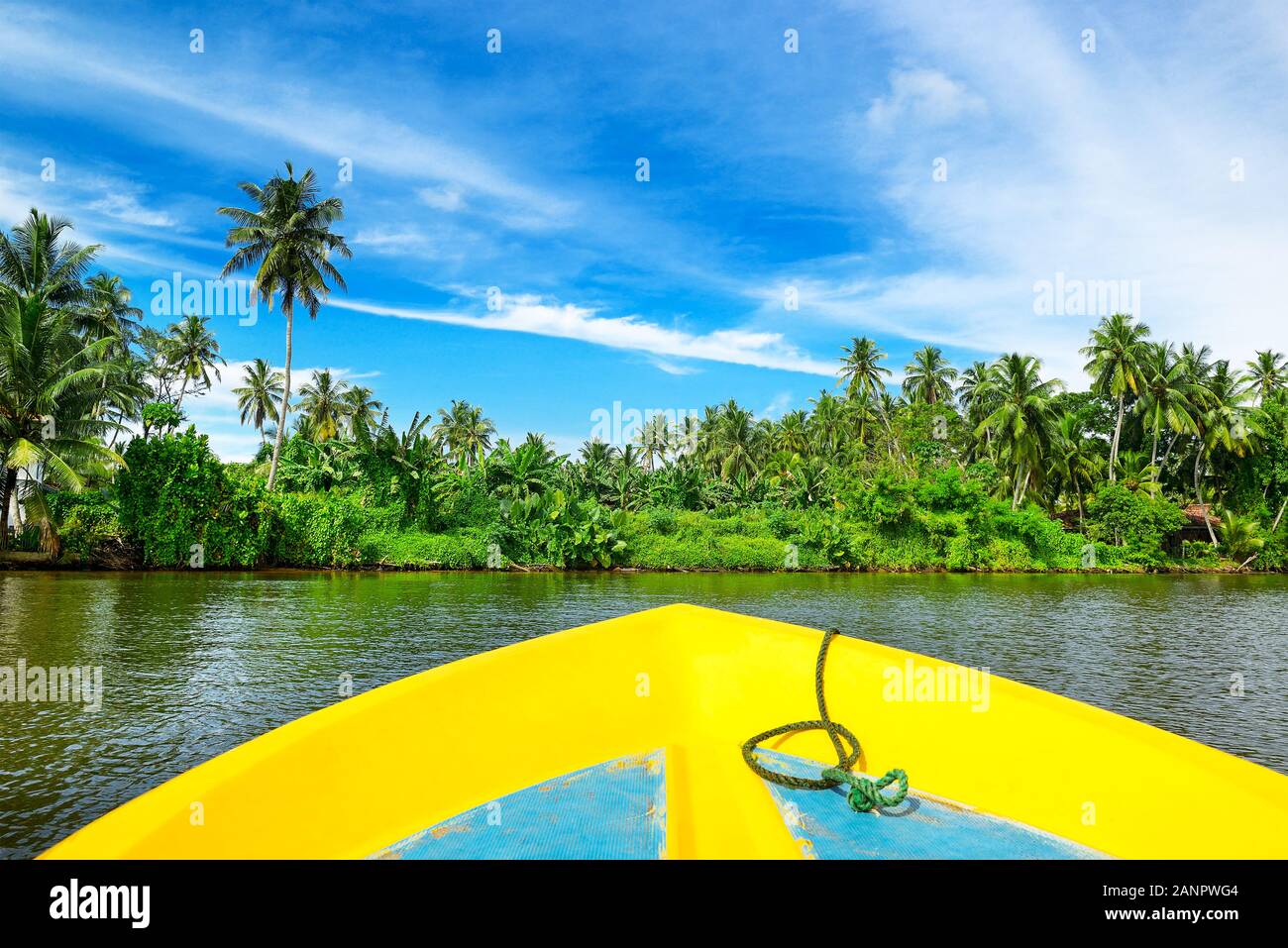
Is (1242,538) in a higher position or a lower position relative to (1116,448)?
lower

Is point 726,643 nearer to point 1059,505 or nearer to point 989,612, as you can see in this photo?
point 989,612

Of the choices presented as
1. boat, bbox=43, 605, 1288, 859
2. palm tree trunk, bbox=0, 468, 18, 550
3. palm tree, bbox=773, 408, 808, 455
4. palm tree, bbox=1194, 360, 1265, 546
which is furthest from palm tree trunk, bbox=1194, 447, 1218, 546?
palm tree trunk, bbox=0, 468, 18, 550

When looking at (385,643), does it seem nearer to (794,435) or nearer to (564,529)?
(564,529)

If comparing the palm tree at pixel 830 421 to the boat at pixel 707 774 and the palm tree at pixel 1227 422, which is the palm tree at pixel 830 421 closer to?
the palm tree at pixel 1227 422

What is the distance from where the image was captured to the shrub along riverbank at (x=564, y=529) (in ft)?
75.0

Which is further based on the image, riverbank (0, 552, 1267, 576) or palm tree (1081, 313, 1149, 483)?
palm tree (1081, 313, 1149, 483)

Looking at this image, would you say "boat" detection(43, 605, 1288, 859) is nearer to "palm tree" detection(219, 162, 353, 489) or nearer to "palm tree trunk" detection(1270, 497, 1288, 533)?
"palm tree" detection(219, 162, 353, 489)

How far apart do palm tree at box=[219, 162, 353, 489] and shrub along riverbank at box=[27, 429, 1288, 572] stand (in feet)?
10.4

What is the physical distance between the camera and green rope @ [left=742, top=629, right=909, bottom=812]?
2484 millimetres

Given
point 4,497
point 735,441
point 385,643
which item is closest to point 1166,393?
point 735,441

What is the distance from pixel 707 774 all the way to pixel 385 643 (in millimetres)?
8491

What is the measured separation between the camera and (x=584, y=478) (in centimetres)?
3294
